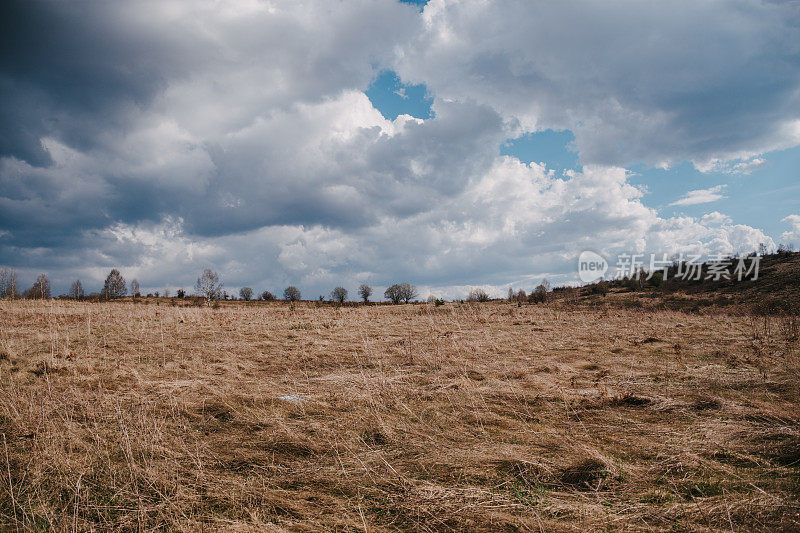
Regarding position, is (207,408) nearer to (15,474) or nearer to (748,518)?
(15,474)

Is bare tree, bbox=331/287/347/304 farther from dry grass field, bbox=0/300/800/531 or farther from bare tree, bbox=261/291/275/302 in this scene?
dry grass field, bbox=0/300/800/531

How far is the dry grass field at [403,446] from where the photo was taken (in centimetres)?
331

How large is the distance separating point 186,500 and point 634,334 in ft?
55.7

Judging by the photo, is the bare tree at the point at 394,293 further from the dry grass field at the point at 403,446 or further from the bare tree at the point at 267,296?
the dry grass field at the point at 403,446

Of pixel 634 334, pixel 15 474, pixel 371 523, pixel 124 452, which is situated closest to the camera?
pixel 371 523

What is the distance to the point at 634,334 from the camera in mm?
15477

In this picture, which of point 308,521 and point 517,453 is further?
point 517,453

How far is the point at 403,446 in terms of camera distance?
472cm

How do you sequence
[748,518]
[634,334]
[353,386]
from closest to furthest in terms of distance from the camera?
[748,518] < [353,386] < [634,334]

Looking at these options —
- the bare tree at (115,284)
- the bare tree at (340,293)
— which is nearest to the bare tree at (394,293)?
the bare tree at (340,293)

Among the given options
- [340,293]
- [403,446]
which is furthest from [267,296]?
[403,446]

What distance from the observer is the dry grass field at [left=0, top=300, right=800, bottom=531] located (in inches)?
130

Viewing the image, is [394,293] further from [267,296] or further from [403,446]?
[403,446]

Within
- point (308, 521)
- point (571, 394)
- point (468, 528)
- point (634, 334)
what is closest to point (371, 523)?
point (308, 521)
